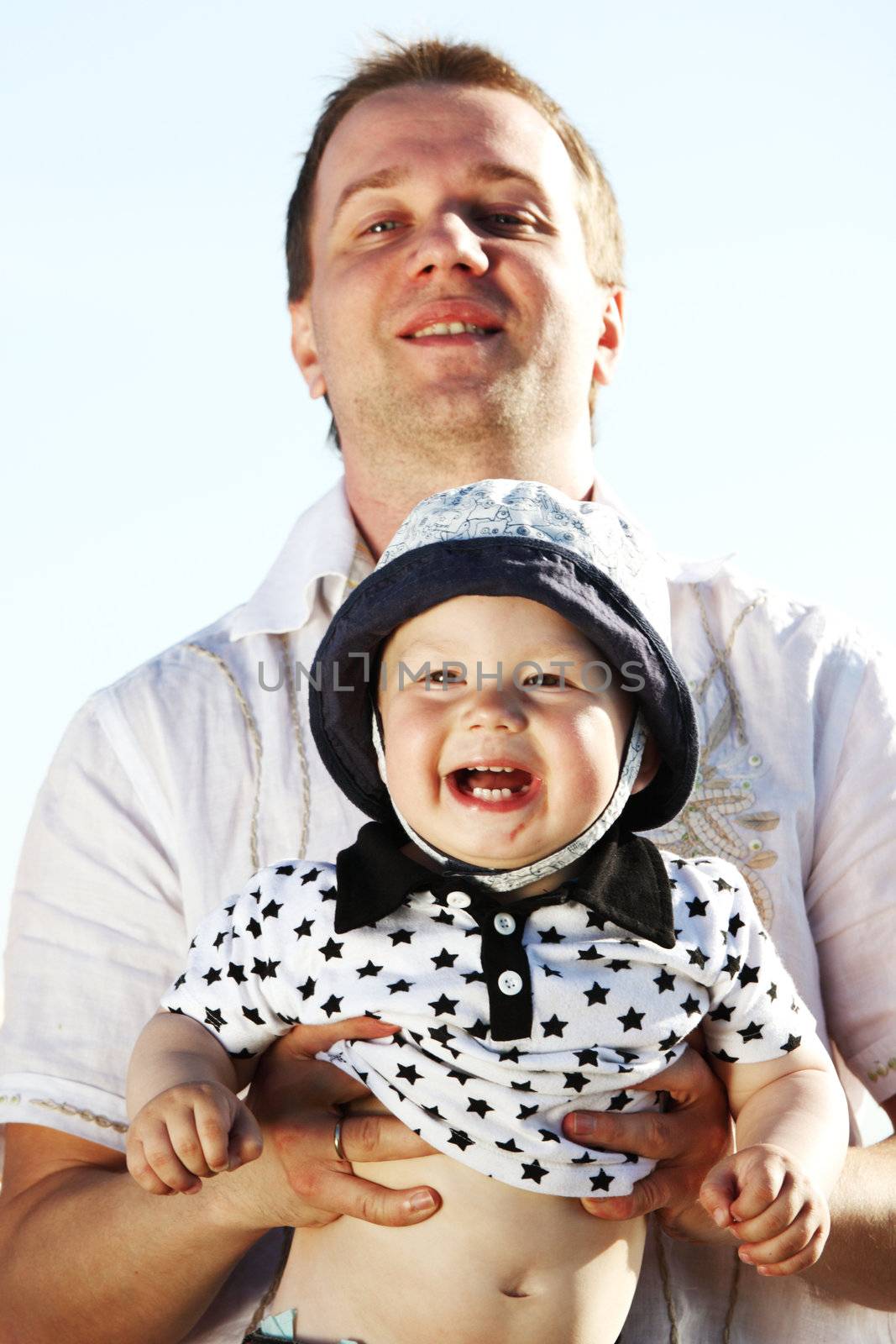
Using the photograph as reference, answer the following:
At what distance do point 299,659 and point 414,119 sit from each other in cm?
142

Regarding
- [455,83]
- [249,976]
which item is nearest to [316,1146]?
[249,976]

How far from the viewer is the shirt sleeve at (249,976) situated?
2.21m

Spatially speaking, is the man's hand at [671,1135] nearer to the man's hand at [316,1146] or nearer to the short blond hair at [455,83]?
the man's hand at [316,1146]

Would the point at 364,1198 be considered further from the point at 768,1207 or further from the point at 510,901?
the point at 768,1207

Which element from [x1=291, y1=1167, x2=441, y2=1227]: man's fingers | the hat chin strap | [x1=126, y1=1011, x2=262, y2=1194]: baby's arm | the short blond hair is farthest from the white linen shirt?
the short blond hair

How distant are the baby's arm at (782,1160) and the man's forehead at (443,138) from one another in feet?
7.42

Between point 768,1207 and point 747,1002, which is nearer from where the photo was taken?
point 768,1207

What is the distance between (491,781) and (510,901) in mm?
203

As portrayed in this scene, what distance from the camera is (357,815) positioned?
298 centimetres

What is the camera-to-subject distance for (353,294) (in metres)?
3.47

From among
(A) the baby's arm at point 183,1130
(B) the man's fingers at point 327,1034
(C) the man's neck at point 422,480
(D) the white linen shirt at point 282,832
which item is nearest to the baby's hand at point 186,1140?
(A) the baby's arm at point 183,1130

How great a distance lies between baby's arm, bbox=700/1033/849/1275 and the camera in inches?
75.2

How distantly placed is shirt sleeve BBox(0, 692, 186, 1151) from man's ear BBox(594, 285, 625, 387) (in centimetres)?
168

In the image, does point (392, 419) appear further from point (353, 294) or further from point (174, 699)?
point (174, 699)
